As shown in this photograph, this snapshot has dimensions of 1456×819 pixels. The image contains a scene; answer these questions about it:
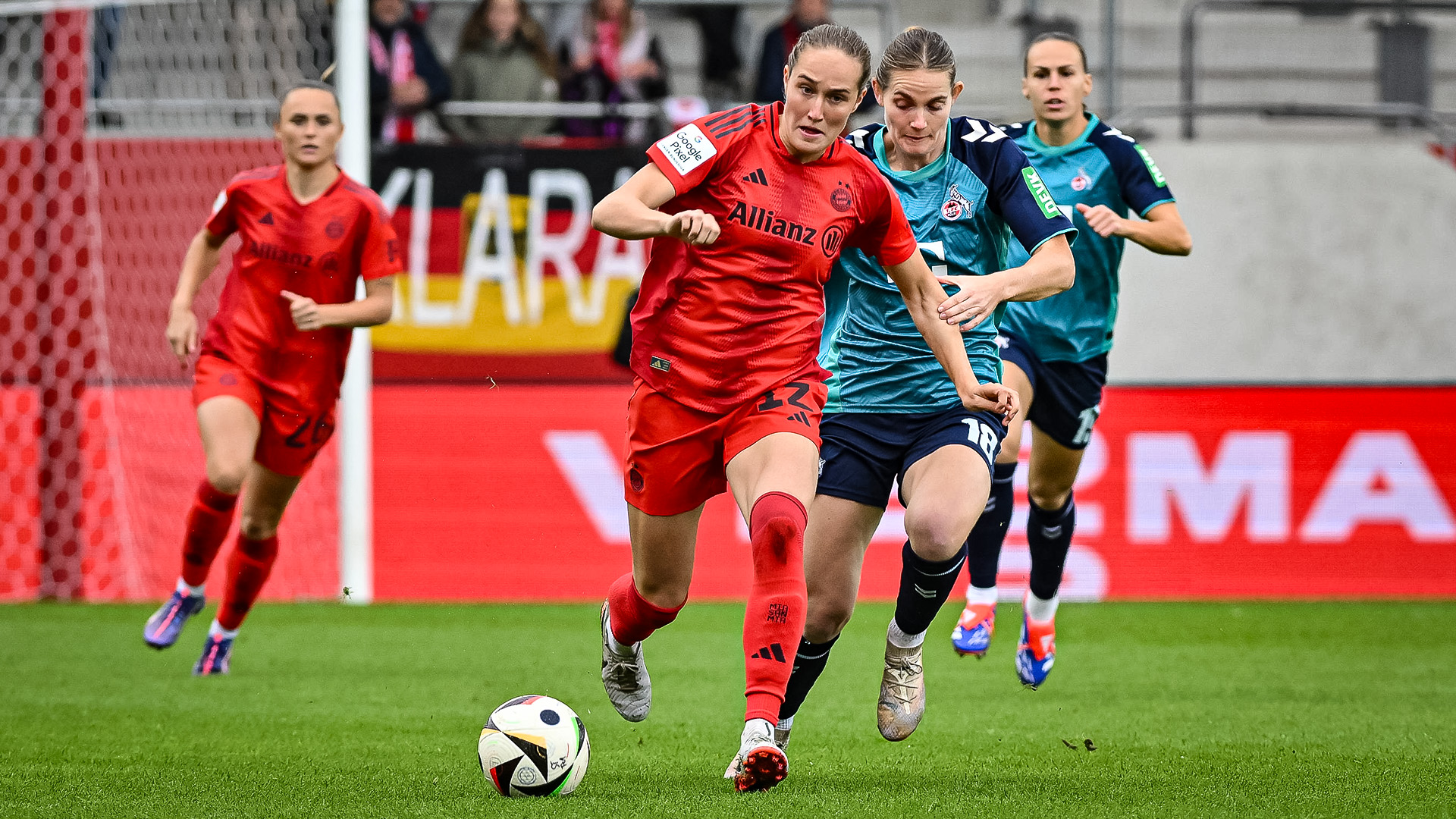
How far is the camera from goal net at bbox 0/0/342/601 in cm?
1065

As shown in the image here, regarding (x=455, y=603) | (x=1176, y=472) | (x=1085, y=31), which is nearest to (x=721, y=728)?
(x=455, y=603)

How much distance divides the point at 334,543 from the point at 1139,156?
6503 millimetres

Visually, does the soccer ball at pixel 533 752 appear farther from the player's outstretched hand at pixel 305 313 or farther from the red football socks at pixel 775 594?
the player's outstretched hand at pixel 305 313

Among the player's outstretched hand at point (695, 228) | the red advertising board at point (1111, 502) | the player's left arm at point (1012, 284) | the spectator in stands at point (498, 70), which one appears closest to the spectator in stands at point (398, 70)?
the spectator in stands at point (498, 70)

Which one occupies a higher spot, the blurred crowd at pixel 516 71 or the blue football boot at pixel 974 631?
the blurred crowd at pixel 516 71

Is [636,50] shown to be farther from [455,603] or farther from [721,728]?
[721,728]

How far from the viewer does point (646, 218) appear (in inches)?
170

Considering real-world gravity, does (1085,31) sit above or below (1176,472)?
above

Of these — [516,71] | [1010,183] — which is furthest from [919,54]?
[516,71]

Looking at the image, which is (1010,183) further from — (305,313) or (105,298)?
(105,298)

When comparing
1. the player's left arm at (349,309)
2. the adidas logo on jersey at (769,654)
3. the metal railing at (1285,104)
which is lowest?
the adidas logo on jersey at (769,654)

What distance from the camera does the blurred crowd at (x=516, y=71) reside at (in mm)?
11211

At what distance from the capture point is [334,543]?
11.1 m

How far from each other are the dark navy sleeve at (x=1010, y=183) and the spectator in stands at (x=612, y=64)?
245 inches
